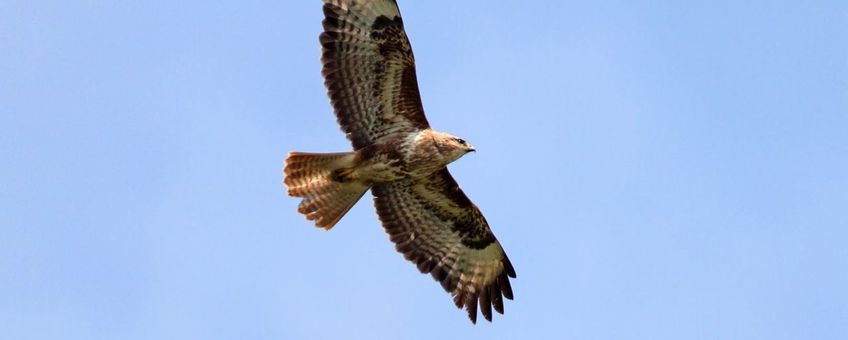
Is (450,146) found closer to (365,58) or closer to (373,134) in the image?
(373,134)

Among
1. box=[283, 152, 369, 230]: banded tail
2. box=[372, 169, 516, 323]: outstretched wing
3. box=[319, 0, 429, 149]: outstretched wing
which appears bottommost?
box=[372, 169, 516, 323]: outstretched wing

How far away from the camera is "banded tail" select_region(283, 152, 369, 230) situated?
14891 mm

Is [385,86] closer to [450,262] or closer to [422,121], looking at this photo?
[422,121]

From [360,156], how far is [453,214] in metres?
1.53

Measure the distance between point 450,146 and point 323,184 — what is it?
1323mm

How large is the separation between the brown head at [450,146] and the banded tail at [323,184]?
83 centimetres

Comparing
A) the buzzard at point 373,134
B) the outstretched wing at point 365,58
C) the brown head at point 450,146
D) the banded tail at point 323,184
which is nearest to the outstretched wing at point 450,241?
the buzzard at point 373,134

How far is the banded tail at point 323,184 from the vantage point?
14.9 metres

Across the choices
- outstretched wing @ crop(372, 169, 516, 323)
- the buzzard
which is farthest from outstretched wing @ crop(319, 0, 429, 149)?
outstretched wing @ crop(372, 169, 516, 323)

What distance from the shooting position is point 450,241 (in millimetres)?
16156

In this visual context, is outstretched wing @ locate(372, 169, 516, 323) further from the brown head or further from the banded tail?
the brown head

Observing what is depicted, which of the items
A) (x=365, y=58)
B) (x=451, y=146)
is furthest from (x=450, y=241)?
(x=365, y=58)

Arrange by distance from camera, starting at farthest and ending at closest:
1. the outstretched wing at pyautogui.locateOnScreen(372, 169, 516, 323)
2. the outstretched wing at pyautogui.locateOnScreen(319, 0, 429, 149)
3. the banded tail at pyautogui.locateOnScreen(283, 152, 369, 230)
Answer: the outstretched wing at pyautogui.locateOnScreen(372, 169, 516, 323), the banded tail at pyautogui.locateOnScreen(283, 152, 369, 230), the outstretched wing at pyautogui.locateOnScreen(319, 0, 429, 149)

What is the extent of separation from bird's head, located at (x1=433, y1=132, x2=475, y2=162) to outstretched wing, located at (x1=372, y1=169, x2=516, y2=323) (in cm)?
88
